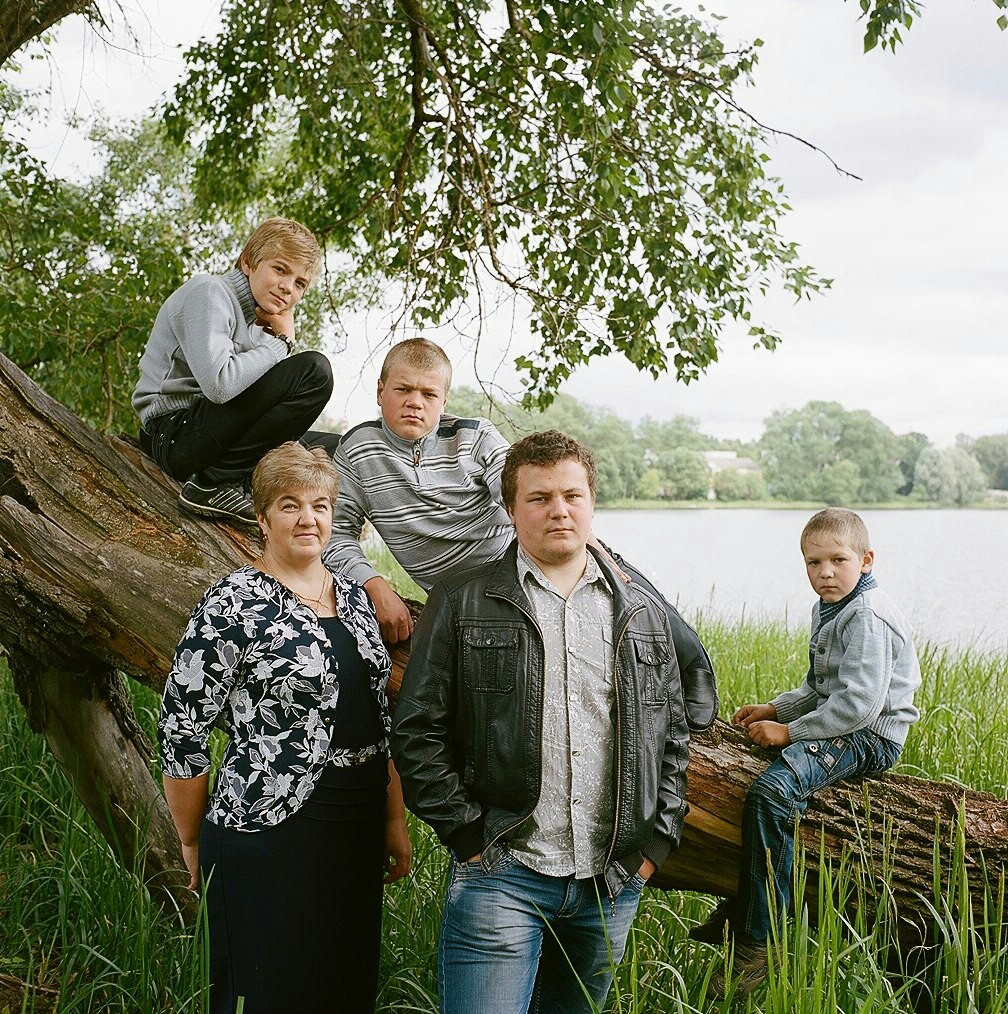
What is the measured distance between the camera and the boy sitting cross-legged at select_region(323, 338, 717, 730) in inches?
105

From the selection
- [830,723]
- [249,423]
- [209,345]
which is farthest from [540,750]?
[209,345]

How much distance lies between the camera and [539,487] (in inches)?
89.0

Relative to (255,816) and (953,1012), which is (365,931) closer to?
(255,816)

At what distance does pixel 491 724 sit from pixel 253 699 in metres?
0.53

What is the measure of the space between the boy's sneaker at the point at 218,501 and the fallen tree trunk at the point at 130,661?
0.17 feet

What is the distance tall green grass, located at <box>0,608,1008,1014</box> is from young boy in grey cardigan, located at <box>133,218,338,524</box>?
49.9 inches

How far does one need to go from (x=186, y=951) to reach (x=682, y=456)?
31.9 meters

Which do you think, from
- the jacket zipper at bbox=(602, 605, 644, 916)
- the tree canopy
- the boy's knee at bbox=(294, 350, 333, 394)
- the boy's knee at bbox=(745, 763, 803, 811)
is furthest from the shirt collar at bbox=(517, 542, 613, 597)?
the tree canopy

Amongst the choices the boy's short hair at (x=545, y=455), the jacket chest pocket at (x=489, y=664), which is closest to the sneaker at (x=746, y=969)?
the jacket chest pocket at (x=489, y=664)

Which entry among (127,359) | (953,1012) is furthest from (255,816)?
(127,359)

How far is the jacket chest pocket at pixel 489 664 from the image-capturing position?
2.21 meters

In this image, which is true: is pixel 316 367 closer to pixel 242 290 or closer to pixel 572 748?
pixel 242 290

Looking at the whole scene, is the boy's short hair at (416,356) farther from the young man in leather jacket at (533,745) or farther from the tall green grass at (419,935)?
the tall green grass at (419,935)

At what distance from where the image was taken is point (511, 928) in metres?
2.20
